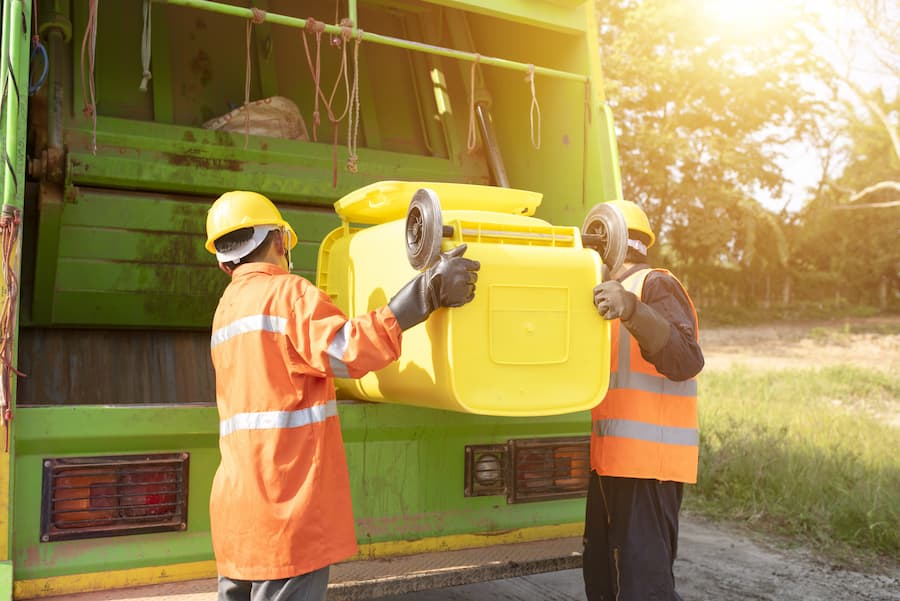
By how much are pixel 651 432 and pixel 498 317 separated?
0.73 metres

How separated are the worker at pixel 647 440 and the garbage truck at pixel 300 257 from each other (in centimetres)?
Answer: 24

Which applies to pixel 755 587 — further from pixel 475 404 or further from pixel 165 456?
pixel 165 456

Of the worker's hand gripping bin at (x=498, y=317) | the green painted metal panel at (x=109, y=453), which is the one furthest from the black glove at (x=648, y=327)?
the green painted metal panel at (x=109, y=453)

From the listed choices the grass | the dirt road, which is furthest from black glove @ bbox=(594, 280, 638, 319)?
the grass

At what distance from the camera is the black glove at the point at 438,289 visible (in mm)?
1913

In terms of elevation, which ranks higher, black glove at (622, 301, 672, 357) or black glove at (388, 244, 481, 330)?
black glove at (388, 244, 481, 330)

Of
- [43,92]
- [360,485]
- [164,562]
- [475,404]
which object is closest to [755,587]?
[360,485]

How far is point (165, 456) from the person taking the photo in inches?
89.9

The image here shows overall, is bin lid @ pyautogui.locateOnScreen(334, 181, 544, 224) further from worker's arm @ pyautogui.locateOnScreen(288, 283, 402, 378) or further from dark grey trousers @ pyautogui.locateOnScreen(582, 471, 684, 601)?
dark grey trousers @ pyautogui.locateOnScreen(582, 471, 684, 601)

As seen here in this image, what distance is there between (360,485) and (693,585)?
187 cm

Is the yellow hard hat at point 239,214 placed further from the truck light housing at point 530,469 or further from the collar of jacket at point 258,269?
the truck light housing at point 530,469

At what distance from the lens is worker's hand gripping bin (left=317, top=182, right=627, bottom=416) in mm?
2012

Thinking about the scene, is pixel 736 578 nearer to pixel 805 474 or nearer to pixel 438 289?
pixel 805 474

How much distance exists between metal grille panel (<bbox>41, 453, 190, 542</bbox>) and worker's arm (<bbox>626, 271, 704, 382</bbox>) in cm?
130
